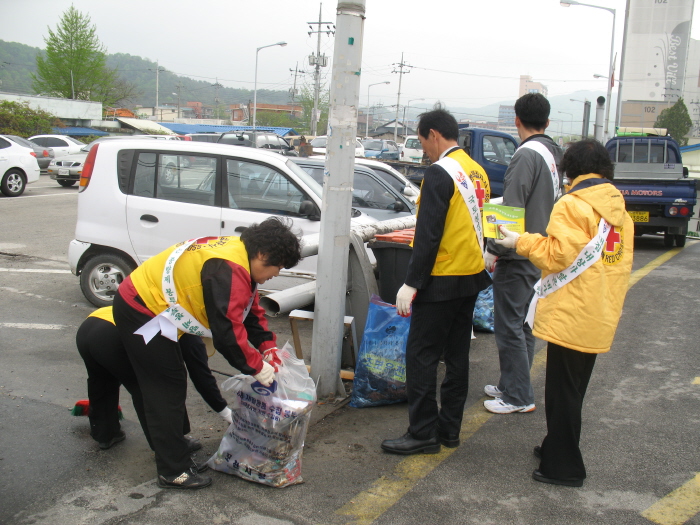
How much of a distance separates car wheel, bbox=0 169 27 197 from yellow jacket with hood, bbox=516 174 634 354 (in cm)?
1616

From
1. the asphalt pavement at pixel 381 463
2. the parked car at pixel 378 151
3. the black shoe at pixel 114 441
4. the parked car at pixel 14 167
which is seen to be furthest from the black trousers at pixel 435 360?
the parked car at pixel 378 151

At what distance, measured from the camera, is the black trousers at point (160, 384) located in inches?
117

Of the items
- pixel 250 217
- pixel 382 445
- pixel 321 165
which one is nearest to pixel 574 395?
pixel 382 445

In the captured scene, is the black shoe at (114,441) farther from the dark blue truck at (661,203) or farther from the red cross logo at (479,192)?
the dark blue truck at (661,203)

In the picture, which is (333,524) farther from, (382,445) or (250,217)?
(250,217)

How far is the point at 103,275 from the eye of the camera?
6.24m

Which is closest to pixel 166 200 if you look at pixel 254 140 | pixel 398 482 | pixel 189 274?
pixel 189 274

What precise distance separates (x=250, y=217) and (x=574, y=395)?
379 cm

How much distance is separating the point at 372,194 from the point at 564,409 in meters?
5.46

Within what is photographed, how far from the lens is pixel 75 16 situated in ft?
A: 178

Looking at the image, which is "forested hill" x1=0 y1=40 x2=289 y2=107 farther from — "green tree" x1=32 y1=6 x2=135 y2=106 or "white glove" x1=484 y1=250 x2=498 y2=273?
"white glove" x1=484 y1=250 x2=498 y2=273

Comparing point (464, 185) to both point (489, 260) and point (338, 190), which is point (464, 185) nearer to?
point (489, 260)

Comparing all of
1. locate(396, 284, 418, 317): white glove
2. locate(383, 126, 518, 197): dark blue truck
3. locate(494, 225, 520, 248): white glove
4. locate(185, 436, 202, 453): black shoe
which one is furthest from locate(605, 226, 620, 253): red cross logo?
locate(383, 126, 518, 197): dark blue truck

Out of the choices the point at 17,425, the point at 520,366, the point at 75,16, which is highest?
the point at 75,16
